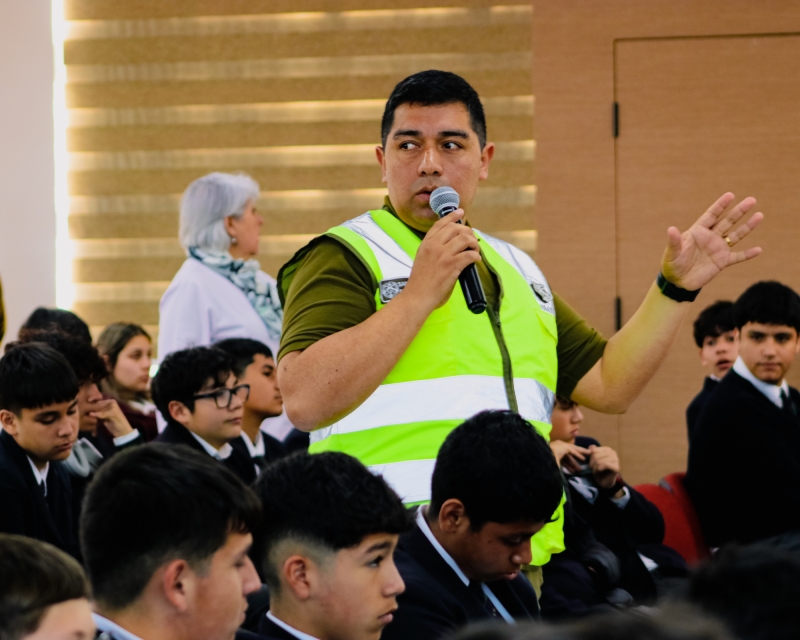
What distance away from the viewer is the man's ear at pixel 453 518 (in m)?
1.77

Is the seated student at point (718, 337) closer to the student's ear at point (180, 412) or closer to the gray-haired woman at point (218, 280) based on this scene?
the gray-haired woman at point (218, 280)

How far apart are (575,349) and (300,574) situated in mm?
701

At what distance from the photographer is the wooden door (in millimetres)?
4633

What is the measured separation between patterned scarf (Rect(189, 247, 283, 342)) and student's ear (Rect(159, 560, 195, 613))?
251cm

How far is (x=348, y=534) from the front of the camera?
60.7 inches

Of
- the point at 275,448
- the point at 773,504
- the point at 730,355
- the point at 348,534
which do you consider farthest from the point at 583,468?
the point at 348,534

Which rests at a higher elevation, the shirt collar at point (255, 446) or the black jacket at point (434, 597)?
the black jacket at point (434, 597)

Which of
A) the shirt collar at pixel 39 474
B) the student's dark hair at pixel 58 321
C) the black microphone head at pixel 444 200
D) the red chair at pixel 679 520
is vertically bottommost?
the red chair at pixel 679 520

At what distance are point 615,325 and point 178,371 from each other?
2.11 meters

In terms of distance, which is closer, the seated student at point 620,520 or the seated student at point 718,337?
the seated student at point 620,520

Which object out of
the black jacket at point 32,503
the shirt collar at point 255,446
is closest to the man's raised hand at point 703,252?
the black jacket at point 32,503

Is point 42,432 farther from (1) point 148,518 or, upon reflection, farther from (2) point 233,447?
(1) point 148,518

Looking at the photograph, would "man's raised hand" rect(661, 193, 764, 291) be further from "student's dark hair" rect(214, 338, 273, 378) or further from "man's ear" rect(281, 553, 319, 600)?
"student's dark hair" rect(214, 338, 273, 378)

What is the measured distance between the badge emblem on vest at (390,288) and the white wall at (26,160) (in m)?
3.44
